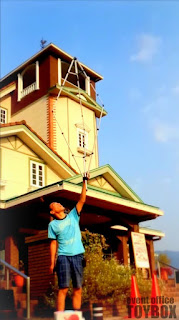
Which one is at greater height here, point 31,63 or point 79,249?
point 31,63

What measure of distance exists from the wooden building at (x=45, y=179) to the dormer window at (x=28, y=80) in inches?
2.6

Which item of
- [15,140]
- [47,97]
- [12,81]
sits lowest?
[15,140]

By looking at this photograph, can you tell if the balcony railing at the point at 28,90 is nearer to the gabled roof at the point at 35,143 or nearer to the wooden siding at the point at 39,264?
the gabled roof at the point at 35,143

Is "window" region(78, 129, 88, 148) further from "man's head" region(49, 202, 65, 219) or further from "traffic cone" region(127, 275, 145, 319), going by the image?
"man's head" region(49, 202, 65, 219)

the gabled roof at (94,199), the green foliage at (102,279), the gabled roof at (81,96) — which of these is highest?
the gabled roof at (81,96)

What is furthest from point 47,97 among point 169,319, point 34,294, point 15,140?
point 169,319

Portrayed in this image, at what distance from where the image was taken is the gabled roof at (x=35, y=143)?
619 inches

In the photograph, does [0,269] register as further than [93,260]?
No

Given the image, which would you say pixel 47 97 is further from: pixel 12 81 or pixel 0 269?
pixel 0 269

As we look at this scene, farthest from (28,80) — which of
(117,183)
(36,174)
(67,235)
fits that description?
(67,235)

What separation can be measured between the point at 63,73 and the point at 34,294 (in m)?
17.5

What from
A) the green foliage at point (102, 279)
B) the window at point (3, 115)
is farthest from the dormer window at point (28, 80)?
the green foliage at point (102, 279)

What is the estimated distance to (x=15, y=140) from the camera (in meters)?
16.3

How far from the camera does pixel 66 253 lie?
637 cm
